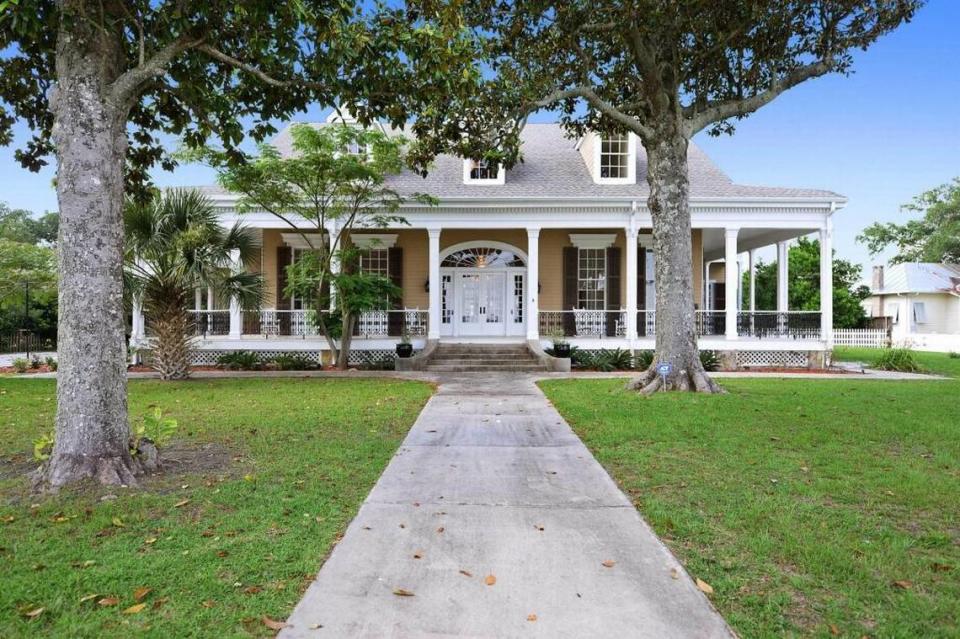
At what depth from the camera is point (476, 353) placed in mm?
15953

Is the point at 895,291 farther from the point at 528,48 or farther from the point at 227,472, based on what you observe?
the point at 227,472

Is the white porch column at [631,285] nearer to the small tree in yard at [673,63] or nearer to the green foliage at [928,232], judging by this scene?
the small tree in yard at [673,63]

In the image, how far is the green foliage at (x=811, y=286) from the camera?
30.4 metres

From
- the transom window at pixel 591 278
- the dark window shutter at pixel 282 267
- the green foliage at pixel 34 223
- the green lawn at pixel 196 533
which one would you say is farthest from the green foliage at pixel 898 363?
the green foliage at pixel 34 223

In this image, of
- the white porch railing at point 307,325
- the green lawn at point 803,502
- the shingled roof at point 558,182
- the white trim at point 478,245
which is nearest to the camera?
the green lawn at point 803,502

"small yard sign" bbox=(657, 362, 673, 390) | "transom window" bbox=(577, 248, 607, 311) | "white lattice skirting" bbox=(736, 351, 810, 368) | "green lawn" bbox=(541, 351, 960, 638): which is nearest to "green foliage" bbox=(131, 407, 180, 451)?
"green lawn" bbox=(541, 351, 960, 638)

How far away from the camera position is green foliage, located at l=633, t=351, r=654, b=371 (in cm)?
1588

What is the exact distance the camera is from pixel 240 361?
51.5 feet

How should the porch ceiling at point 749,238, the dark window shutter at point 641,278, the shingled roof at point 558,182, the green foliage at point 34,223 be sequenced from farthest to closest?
the green foliage at point 34,223 < the dark window shutter at point 641,278 < the porch ceiling at point 749,238 < the shingled roof at point 558,182

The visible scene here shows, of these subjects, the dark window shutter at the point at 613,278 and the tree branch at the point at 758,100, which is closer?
the tree branch at the point at 758,100

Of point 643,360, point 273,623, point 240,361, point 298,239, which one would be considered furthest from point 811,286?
point 273,623

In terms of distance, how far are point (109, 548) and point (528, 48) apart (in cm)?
1066

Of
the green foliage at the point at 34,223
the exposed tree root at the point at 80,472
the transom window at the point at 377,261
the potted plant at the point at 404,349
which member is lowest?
the exposed tree root at the point at 80,472

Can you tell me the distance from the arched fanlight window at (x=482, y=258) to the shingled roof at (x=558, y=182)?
6.53 feet
